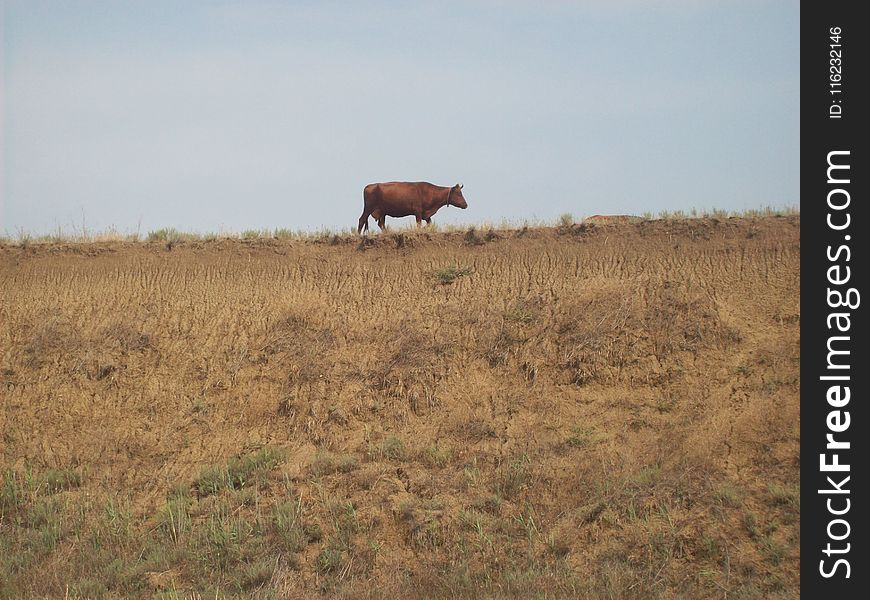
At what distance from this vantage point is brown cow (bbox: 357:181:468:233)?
27781 mm

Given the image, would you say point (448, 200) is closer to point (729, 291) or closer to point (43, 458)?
point (729, 291)

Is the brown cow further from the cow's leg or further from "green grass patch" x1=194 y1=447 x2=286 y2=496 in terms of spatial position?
"green grass patch" x1=194 y1=447 x2=286 y2=496

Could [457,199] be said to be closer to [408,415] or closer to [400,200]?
[400,200]

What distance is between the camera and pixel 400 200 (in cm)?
2811

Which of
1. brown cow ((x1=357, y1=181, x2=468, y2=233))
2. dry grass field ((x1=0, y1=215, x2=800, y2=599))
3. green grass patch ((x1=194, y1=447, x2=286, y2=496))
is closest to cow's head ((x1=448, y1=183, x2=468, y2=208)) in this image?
brown cow ((x1=357, y1=181, x2=468, y2=233))

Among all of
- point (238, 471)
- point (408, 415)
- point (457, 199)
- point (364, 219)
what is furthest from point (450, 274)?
point (457, 199)

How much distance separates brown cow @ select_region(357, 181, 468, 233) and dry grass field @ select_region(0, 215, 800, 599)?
277 inches

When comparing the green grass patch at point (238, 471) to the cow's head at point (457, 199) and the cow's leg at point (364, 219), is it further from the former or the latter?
the cow's head at point (457, 199)

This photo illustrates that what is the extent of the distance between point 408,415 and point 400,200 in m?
12.0

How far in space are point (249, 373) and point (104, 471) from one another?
2.94 m

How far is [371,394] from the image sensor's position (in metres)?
17.5

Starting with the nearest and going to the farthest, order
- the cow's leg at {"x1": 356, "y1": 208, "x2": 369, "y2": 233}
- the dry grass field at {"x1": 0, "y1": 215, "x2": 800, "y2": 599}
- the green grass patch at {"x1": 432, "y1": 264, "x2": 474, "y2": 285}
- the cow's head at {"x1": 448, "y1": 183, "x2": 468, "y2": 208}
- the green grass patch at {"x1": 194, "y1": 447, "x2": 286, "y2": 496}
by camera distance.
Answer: the dry grass field at {"x1": 0, "y1": 215, "x2": 800, "y2": 599}
the green grass patch at {"x1": 194, "y1": 447, "x2": 286, "y2": 496}
the green grass patch at {"x1": 432, "y1": 264, "x2": 474, "y2": 285}
the cow's leg at {"x1": 356, "y1": 208, "x2": 369, "y2": 233}
the cow's head at {"x1": 448, "y1": 183, "x2": 468, "y2": 208}

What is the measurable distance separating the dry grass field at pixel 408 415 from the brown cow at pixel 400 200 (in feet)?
23.1

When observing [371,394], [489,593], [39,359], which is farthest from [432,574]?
[39,359]
